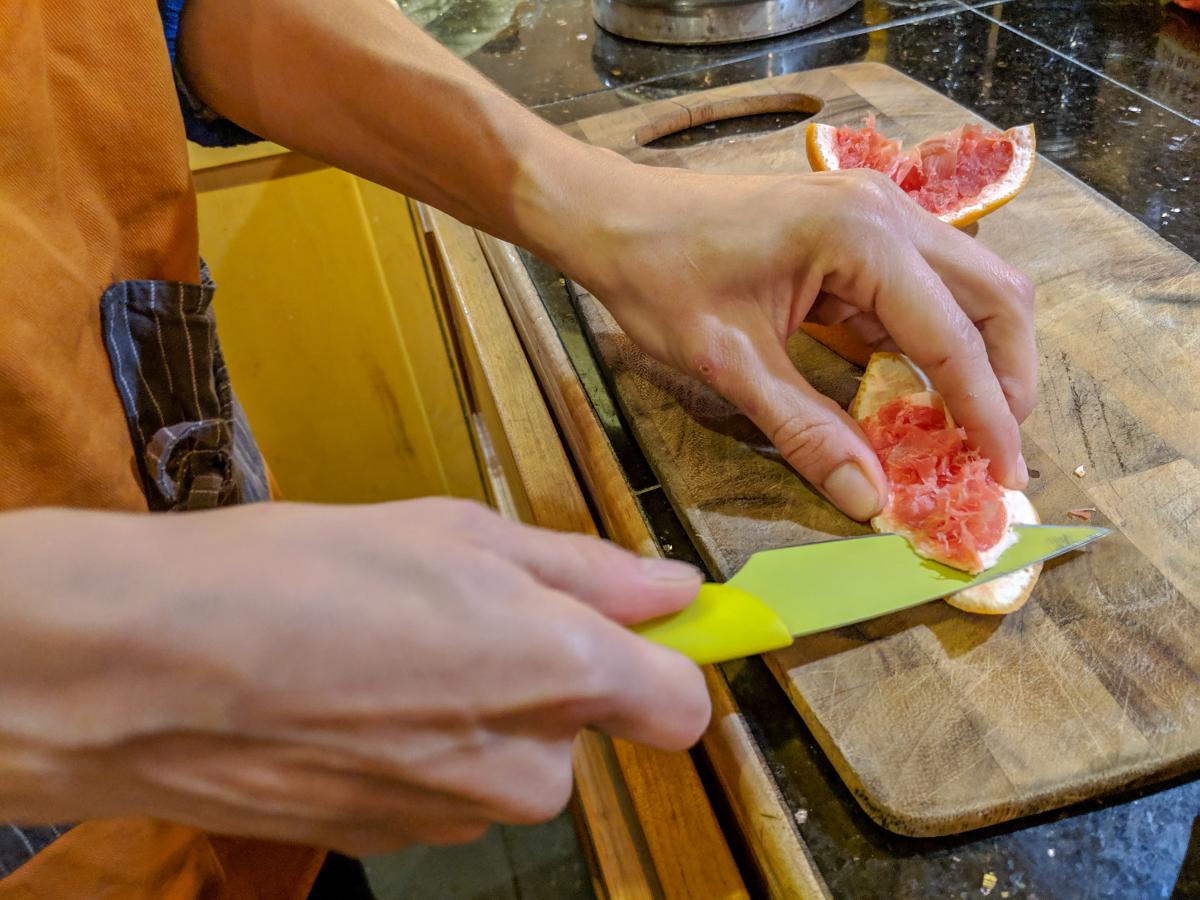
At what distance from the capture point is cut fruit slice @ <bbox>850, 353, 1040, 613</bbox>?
857mm

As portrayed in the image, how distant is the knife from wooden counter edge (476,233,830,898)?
0.12 m

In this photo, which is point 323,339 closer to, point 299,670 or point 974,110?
point 974,110

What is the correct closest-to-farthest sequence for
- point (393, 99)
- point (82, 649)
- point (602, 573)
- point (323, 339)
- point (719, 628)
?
point (82, 649)
point (602, 573)
point (719, 628)
point (393, 99)
point (323, 339)

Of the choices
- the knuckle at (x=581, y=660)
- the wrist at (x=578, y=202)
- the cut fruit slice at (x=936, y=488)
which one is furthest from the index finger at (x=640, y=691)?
the wrist at (x=578, y=202)

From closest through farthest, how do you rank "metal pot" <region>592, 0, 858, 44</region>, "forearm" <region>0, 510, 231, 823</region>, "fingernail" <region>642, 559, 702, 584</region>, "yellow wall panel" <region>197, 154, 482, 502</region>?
1. "forearm" <region>0, 510, 231, 823</region>
2. "fingernail" <region>642, 559, 702, 584</region>
3. "metal pot" <region>592, 0, 858, 44</region>
4. "yellow wall panel" <region>197, 154, 482, 502</region>

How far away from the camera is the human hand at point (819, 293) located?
91 cm

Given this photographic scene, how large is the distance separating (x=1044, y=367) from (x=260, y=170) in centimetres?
174

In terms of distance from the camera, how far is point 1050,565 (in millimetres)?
888

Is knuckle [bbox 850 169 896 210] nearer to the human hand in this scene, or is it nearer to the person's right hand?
the human hand

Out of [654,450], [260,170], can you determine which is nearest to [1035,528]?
[654,450]

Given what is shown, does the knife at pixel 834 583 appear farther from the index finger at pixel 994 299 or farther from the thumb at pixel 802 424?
the index finger at pixel 994 299

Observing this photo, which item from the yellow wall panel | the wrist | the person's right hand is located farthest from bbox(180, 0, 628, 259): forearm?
the yellow wall panel

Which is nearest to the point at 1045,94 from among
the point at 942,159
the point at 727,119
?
the point at 942,159

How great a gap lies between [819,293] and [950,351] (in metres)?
0.17
